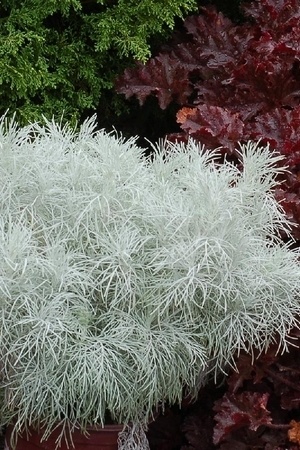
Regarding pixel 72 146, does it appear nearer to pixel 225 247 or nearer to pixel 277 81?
pixel 225 247

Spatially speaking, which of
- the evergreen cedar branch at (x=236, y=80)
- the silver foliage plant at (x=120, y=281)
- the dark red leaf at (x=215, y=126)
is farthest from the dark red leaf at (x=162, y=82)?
the silver foliage plant at (x=120, y=281)

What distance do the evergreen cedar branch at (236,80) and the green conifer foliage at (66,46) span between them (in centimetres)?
12

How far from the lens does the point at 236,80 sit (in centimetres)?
290

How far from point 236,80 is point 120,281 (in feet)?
4.14

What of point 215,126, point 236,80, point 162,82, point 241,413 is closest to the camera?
point 241,413

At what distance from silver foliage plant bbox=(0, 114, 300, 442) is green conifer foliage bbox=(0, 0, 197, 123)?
0.79 metres

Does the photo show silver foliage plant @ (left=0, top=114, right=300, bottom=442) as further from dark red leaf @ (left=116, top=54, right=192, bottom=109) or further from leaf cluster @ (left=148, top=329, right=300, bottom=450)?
dark red leaf @ (left=116, top=54, right=192, bottom=109)

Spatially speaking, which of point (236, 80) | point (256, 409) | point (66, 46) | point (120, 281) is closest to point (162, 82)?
point (236, 80)

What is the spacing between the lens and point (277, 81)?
111 inches

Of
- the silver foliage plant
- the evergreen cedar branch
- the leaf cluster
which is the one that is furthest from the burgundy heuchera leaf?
the evergreen cedar branch

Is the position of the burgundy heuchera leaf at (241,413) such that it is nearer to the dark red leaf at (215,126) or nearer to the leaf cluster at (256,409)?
the leaf cluster at (256,409)

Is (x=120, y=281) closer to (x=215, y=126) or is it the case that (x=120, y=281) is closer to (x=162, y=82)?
(x=215, y=126)

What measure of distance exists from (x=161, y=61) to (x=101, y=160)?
0.93 metres

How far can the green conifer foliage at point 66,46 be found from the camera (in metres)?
2.91
